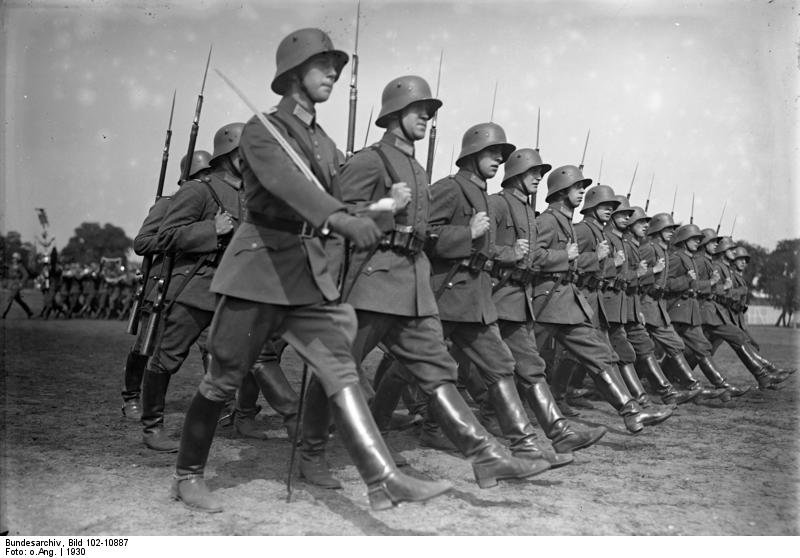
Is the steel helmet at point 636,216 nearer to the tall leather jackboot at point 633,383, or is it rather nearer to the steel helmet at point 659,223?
the steel helmet at point 659,223

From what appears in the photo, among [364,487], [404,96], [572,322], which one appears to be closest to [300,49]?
[404,96]

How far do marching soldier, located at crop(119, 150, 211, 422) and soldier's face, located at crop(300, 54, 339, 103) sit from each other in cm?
242

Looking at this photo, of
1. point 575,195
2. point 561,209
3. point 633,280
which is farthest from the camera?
point 633,280

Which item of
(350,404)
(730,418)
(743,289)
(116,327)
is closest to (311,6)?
(350,404)

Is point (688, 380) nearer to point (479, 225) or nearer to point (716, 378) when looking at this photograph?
point (716, 378)

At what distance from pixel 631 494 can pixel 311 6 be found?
12.1ft

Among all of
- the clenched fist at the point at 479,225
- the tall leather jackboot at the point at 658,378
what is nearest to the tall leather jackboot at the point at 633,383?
the tall leather jackboot at the point at 658,378

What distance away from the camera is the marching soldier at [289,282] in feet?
12.3

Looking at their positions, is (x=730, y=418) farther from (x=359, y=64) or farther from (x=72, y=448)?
(x=72, y=448)

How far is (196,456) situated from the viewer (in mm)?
4285

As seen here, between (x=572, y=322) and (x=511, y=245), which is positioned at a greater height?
(x=511, y=245)

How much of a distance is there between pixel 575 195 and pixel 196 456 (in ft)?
15.3

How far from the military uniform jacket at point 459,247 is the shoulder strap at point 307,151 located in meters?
1.51

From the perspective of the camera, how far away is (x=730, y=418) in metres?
8.44
